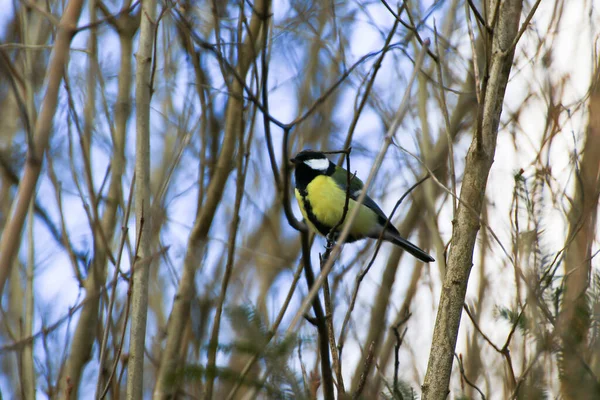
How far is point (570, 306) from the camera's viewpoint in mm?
1337

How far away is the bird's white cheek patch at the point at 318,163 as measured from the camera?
11.7 ft

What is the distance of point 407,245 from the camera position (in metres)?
3.49

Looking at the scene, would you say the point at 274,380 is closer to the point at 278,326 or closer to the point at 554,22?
the point at 278,326

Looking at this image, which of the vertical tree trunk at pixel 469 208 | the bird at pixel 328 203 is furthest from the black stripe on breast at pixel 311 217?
the vertical tree trunk at pixel 469 208

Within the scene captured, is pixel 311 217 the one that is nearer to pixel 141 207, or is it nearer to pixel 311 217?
pixel 311 217

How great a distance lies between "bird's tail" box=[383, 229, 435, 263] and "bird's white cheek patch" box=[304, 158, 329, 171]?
1.87ft

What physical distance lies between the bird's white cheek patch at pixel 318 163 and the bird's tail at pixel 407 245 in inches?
22.4

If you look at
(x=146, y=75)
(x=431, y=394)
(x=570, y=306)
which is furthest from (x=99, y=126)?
(x=570, y=306)

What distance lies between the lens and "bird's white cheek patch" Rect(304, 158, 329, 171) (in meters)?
3.55

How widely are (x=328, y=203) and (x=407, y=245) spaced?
50cm

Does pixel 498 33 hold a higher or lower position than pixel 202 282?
higher

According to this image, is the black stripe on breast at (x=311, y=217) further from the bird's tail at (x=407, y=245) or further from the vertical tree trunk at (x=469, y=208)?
the vertical tree trunk at (x=469, y=208)

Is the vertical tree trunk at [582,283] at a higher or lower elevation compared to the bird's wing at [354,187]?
lower

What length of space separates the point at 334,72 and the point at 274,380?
3.21 m
